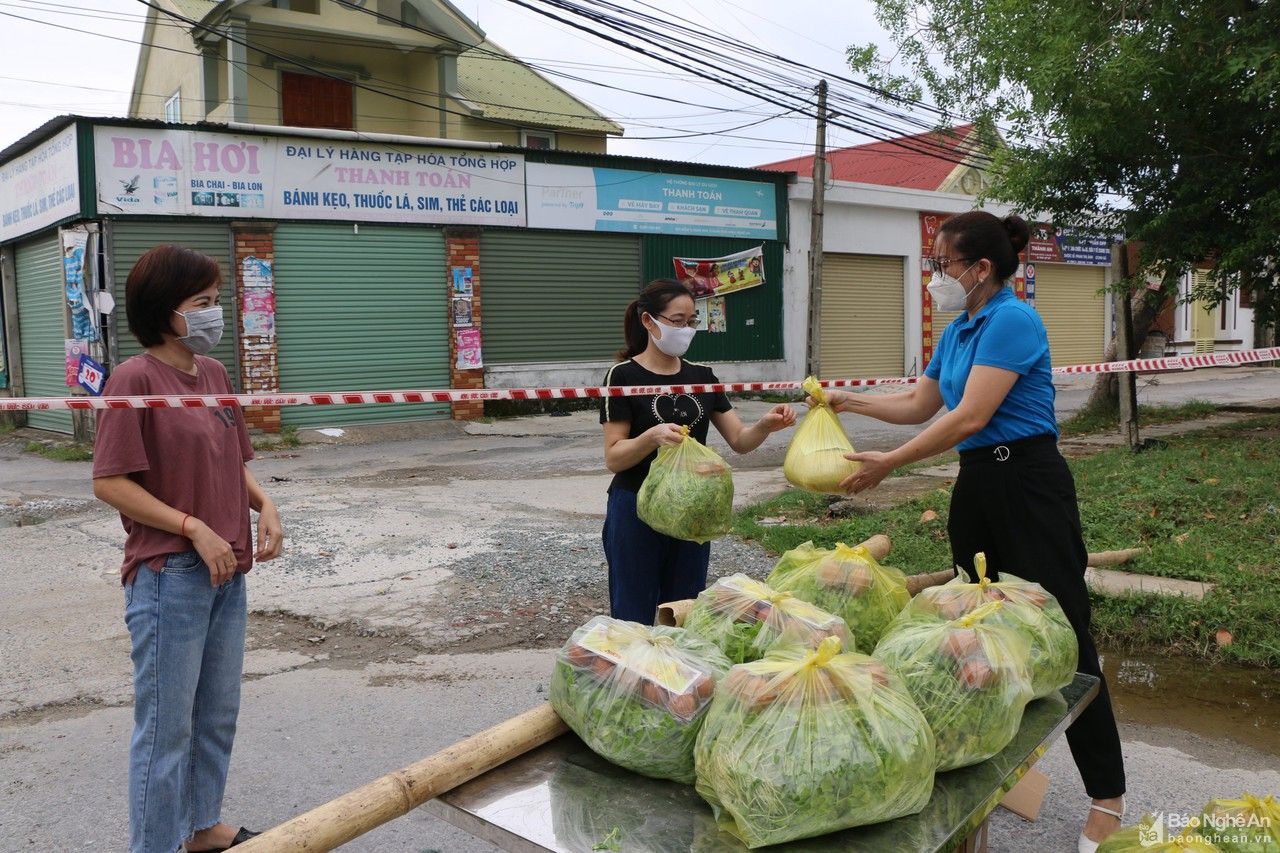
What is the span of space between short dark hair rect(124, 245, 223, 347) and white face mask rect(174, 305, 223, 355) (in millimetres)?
46

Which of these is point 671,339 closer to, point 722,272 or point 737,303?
point 722,272

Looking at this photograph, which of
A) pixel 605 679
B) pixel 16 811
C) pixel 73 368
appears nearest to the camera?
pixel 605 679

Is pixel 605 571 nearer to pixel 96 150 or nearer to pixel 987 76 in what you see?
pixel 987 76

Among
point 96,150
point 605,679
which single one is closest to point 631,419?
point 605,679

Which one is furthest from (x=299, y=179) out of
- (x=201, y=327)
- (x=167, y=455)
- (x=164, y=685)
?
(x=164, y=685)

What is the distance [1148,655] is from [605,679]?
4100 millimetres

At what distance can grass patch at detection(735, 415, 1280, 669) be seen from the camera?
5.08 metres

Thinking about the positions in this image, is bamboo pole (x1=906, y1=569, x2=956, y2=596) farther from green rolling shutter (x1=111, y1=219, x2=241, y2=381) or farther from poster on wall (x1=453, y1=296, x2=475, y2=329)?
poster on wall (x1=453, y1=296, x2=475, y2=329)

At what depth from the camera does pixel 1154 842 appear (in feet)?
6.07

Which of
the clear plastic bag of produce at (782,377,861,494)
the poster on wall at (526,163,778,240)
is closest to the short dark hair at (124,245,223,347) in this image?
the clear plastic bag of produce at (782,377,861,494)

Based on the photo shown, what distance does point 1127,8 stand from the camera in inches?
346

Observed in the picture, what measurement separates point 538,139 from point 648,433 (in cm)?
2068

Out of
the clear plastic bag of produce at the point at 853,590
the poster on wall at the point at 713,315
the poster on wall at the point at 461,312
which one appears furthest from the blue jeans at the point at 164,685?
the poster on wall at the point at 713,315

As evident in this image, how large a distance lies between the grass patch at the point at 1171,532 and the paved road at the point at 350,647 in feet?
3.29
